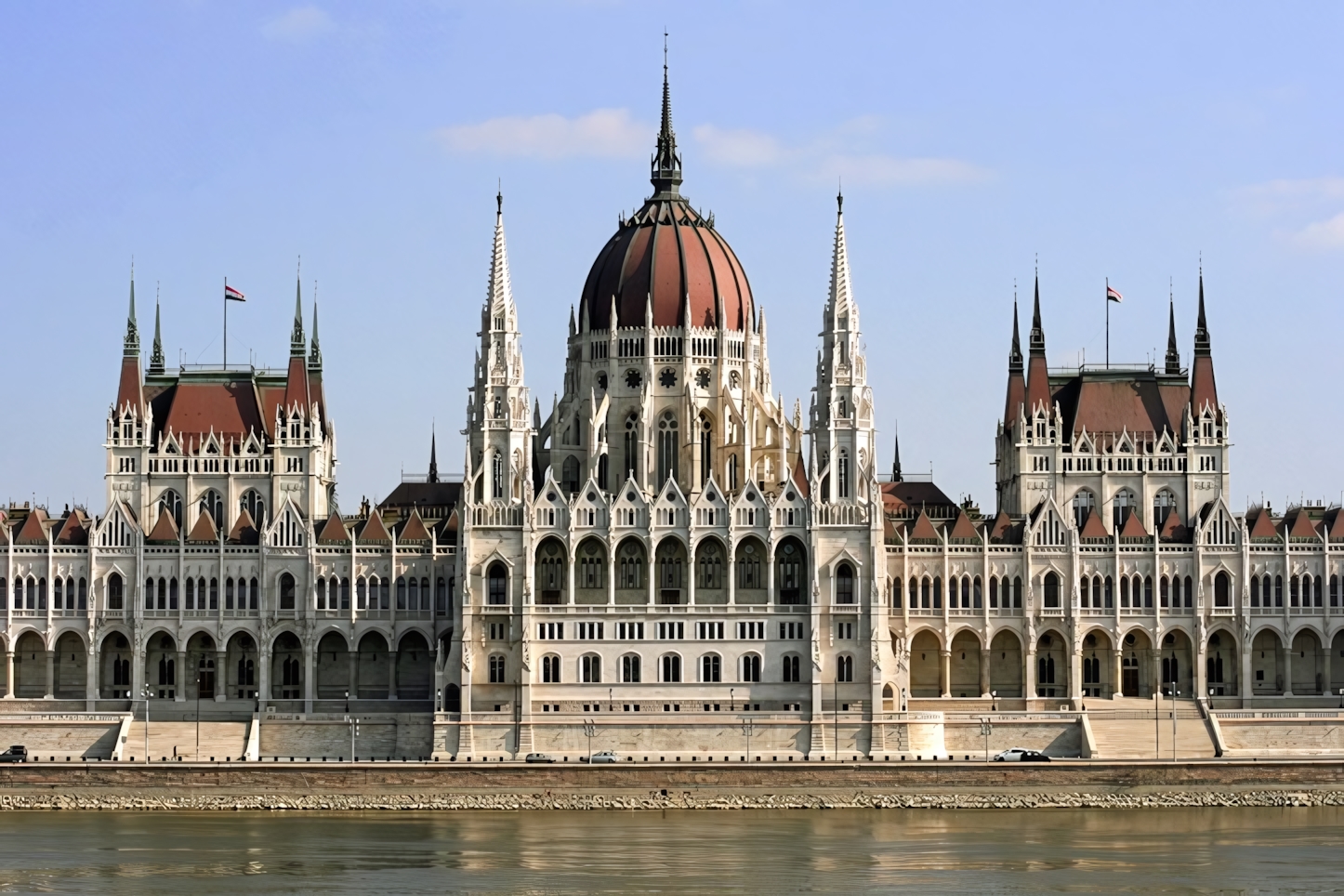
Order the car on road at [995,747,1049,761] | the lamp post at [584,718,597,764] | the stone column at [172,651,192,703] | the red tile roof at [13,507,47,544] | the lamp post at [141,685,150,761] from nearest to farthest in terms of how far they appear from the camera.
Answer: the car on road at [995,747,1049,761] → the lamp post at [141,685,150,761] → the lamp post at [584,718,597,764] → the stone column at [172,651,192,703] → the red tile roof at [13,507,47,544]

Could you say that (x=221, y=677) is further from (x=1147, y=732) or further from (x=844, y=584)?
(x=1147, y=732)

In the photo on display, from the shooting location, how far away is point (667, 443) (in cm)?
18962

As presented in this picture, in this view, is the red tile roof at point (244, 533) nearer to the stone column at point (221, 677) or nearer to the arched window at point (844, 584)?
the stone column at point (221, 677)

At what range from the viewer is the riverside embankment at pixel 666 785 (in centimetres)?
15862

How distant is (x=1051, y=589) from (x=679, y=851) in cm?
5219

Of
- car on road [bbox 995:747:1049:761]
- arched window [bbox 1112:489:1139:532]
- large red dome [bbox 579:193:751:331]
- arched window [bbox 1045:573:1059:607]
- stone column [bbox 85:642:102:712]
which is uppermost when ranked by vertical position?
large red dome [bbox 579:193:751:331]

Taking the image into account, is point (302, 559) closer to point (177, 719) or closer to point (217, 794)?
point (177, 719)

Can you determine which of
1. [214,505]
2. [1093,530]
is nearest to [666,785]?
[1093,530]

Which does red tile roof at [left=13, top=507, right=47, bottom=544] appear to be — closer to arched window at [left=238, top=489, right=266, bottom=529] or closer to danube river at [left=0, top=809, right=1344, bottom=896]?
arched window at [left=238, top=489, right=266, bottom=529]

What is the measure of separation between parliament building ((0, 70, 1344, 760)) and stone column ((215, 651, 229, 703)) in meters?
0.19

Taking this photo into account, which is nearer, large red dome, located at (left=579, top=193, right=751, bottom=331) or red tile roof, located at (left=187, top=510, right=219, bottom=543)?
red tile roof, located at (left=187, top=510, right=219, bottom=543)

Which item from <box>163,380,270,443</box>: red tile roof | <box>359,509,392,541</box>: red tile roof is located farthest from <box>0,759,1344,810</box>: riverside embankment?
<box>163,380,270,443</box>: red tile roof

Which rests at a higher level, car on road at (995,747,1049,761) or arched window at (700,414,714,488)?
arched window at (700,414,714,488)

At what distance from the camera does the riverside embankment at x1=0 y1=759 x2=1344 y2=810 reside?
15862 cm
